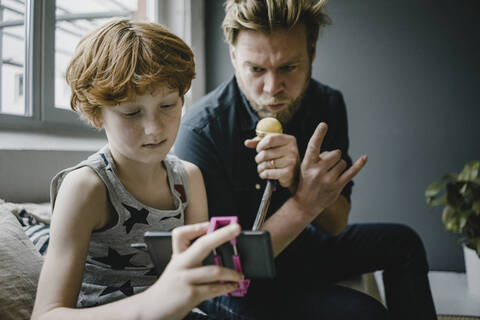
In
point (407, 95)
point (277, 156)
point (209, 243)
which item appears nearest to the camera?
point (209, 243)

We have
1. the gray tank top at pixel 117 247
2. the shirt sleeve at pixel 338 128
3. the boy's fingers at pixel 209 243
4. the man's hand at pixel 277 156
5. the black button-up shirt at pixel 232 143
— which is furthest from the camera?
the shirt sleeve at pixel 338 128

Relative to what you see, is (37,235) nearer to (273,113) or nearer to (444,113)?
(273,113)

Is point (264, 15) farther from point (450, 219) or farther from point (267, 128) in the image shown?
point (450, 219)

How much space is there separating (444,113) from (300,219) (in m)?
1.42

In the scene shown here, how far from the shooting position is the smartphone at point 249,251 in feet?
1.48

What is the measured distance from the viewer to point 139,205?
750mm

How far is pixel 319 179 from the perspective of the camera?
945mm

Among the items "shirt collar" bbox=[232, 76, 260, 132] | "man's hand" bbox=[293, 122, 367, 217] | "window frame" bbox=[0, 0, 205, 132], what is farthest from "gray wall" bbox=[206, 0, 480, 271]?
"window frame" bbox=[0, 0, 205, 132]

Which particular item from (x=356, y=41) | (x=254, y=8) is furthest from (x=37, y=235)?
(x=356, y=41)

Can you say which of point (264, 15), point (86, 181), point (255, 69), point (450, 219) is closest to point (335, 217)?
point (255, 69)

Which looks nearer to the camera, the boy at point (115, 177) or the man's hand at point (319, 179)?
the boy at point (115, 177)

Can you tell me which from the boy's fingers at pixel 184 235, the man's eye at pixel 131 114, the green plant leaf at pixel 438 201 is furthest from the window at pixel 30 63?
the green plant leaf at pixel 438 201

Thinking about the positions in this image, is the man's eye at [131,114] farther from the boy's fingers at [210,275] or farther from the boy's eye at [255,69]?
the boy's eye at [255,69]

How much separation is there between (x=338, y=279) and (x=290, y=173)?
0.54 meters
